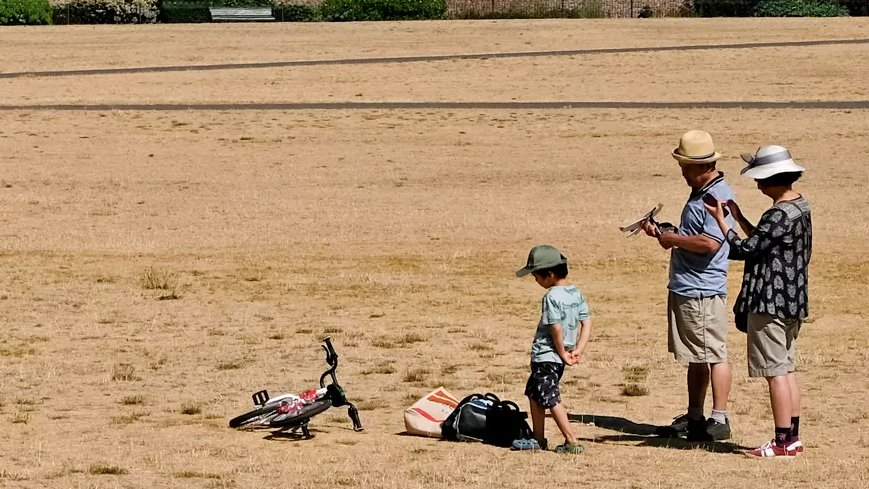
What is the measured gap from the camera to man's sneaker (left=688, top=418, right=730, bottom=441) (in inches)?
370

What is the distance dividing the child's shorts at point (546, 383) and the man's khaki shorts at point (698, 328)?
0.80m

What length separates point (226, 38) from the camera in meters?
50.2

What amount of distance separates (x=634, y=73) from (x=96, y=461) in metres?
31.3

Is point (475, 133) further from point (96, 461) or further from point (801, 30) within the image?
point (801, 30)

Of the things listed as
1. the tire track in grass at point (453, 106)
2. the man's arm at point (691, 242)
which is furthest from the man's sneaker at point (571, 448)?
the tire track in grass at point (453, 106)

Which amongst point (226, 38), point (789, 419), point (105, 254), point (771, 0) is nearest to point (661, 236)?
point (789, 419)

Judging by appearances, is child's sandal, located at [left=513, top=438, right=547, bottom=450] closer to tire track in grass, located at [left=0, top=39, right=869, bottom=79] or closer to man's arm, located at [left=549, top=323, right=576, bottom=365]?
man's arm, located at [left=549, top=323, right=576, bottom=365]

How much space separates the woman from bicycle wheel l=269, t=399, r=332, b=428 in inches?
100

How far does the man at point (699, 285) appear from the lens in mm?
9078

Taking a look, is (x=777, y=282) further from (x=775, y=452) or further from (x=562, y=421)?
(x=562, y=421)

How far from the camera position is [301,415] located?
9.48 m

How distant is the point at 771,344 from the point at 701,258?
2.35 ft

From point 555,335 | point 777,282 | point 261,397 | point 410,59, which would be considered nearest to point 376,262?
point 261,397

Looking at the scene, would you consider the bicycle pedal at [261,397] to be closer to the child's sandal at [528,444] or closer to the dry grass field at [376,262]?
the dry grass field at [376,262]
